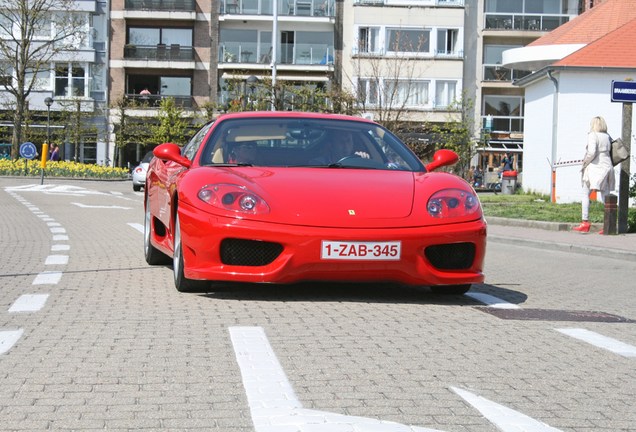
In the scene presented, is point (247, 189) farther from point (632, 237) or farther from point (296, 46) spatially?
point (296, 46)

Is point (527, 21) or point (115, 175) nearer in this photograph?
point (115, 175)

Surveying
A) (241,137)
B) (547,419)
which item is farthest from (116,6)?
(547,419)

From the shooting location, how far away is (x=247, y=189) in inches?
301

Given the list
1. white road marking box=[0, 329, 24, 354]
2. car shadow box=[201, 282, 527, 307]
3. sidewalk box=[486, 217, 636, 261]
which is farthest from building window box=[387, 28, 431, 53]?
white road marking box=[0, 329, 24, 354]

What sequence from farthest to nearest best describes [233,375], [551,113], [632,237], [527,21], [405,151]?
[527,21] → [551,113] → [632,237] → [405,151] → [233,375]

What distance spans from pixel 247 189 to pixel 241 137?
1213 mm

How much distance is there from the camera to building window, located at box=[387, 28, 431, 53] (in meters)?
66.9

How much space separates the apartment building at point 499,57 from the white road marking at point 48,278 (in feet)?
196

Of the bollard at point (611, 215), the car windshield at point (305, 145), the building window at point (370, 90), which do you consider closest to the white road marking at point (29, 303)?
the car windshield at point (305, 145)

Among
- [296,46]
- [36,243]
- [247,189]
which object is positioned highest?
[296,46]

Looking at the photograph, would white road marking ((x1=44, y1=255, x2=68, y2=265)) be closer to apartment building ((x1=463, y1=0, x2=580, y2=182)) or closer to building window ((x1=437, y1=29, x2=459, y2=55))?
apartment building ((x1=463, y1=0, x2=580, y2=182))

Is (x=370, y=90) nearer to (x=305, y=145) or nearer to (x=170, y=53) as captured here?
(x=170, y=53)

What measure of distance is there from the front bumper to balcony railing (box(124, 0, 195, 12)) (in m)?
64.7

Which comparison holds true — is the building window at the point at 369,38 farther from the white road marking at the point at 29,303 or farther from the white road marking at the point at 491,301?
the white road marking at the point at 29,303
